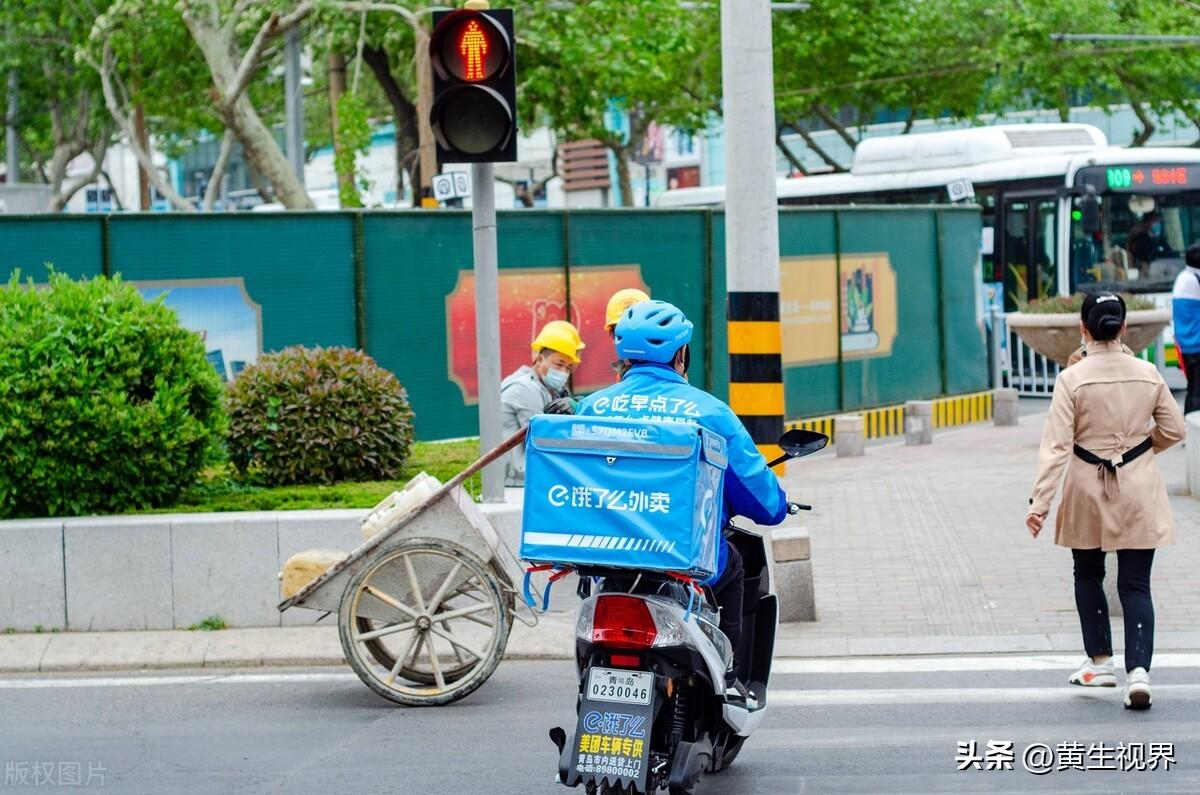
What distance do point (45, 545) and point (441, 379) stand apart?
5587 millimetres

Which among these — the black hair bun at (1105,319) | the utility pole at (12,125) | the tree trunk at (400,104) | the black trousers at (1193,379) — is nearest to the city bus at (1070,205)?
the tree trunk at (400,104)

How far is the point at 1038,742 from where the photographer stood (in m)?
6.68

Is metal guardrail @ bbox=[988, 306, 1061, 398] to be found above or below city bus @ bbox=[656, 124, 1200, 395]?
below

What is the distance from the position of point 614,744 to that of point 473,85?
4457 mm

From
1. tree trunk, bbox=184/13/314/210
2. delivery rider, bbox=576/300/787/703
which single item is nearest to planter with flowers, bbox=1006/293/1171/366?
tree trunk, bbox=184/13/314/210

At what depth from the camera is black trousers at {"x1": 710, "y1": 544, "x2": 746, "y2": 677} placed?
575cm

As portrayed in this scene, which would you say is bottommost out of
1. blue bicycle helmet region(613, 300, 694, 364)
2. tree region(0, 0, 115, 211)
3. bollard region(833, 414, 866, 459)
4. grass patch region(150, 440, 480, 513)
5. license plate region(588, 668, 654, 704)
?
bollard region(833, 414, 866, 459)

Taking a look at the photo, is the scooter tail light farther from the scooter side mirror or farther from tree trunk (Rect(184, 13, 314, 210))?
tree trunk (Rect(184, 13, 314, 210))

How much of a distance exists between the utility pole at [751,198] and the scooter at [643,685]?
13.3ft

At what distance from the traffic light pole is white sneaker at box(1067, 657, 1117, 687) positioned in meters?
3.16

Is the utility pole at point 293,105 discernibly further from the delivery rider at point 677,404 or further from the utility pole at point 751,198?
the delivery rider at point 677,404

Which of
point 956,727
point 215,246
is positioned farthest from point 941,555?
point 215,246

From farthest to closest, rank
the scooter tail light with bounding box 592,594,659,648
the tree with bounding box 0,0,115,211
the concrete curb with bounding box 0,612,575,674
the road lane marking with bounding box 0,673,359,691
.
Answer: the tree with bounding box 0,0,115,211
the concrete curb with bounding box 0,612,575,674
the road lane marking with bounding box 0,673,359,691
the scooter tail light with bounding box 592,594,659,648

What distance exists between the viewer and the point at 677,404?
5.43 m
